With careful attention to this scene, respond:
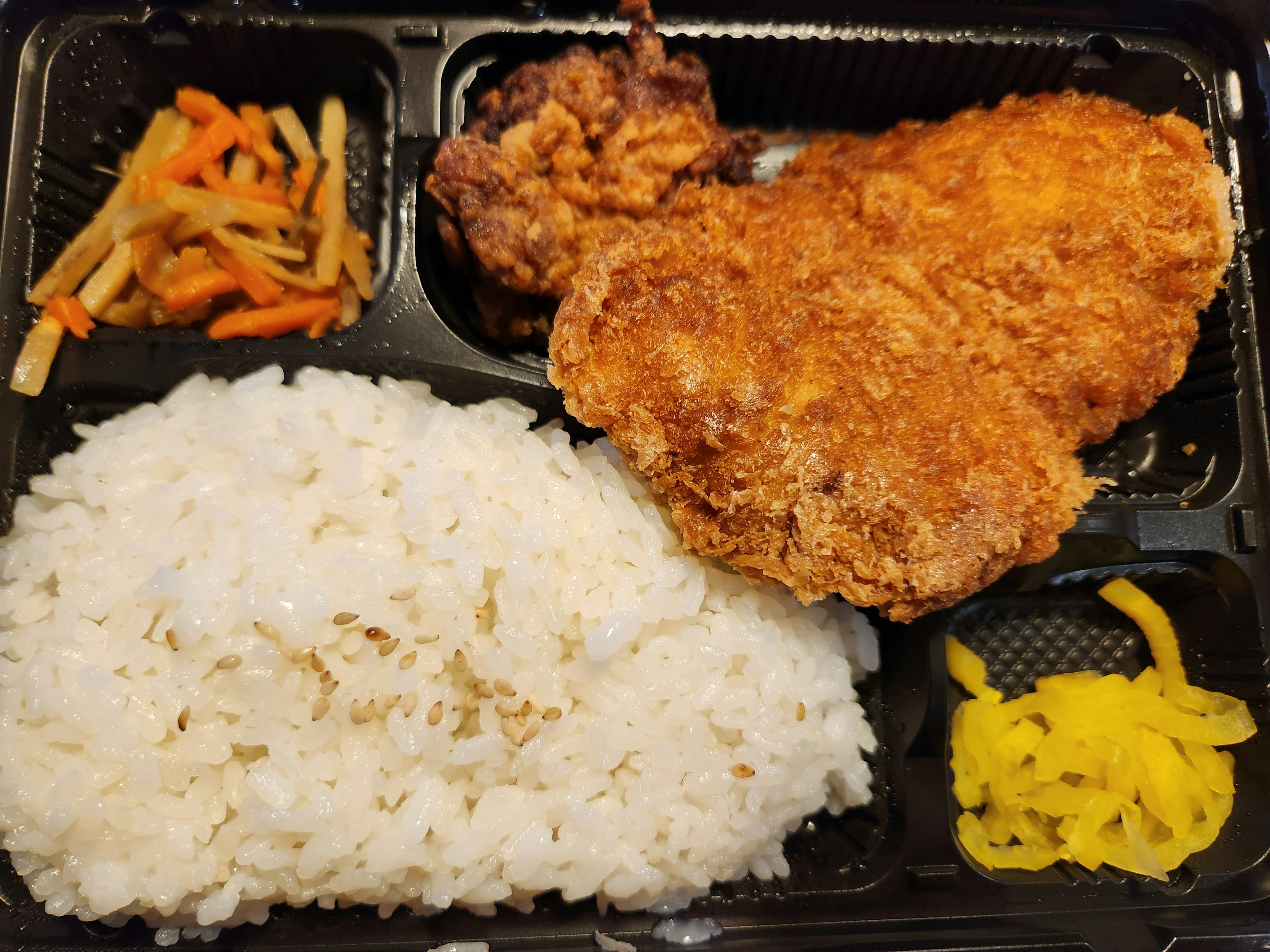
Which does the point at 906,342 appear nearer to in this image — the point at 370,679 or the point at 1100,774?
the point at 1100,774

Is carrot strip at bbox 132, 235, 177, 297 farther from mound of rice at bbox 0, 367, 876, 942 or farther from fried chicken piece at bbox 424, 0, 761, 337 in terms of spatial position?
fried chicken piece at bbox 424, 0, 761, 337

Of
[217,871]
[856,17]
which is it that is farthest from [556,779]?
[856,17]

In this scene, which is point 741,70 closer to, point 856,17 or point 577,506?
point 856,17

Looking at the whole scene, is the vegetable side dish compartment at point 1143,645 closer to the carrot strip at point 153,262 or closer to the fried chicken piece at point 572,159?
the fried chicken piece at point 572,159

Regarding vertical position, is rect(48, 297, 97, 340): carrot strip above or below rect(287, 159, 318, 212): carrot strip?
below

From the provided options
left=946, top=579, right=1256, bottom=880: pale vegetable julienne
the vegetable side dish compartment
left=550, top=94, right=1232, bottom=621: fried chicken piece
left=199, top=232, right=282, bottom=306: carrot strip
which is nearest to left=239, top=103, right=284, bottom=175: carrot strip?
→ left=199, top=232, right=282, bottom=306: carrot strip

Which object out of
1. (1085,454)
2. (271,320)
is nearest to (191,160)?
(271,320)
